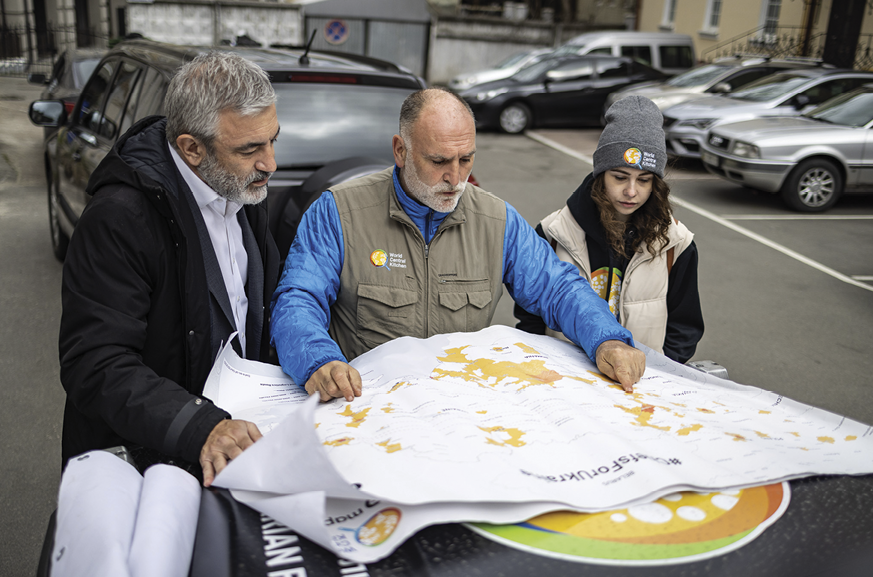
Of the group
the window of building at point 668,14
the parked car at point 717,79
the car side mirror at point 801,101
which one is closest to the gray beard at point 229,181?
the car side mirror at point 801,101

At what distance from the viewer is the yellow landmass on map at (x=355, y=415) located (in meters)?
1.65

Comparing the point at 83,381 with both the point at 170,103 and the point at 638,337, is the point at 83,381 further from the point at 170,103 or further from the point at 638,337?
the point at 638,337

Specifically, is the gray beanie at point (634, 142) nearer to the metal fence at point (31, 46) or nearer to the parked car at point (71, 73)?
the parked car at point (71, 73)

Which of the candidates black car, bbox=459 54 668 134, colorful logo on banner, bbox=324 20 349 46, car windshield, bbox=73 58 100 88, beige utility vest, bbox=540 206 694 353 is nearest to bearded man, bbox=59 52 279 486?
beige utility vest, bbox=540 206 694 353

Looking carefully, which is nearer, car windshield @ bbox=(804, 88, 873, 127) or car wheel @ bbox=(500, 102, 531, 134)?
car windshield @ bbox=(804, 88, 873, 127)

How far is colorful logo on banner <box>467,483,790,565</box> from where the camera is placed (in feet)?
4.15

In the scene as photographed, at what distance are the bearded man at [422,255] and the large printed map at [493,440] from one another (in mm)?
357

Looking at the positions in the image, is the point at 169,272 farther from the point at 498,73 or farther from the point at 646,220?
the point at 498,73

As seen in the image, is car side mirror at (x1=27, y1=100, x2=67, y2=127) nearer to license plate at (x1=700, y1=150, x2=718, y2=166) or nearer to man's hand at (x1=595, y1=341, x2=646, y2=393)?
man's hand at (x1=595, y1=341, x2=646, y2=393)

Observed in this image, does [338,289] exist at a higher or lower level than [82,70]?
lower

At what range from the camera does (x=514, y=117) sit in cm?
1689

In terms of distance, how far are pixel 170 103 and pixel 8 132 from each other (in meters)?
14.0

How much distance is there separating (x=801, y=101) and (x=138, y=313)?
41.4 feet

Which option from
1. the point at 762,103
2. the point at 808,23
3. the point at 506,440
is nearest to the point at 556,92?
the point at 762,103
